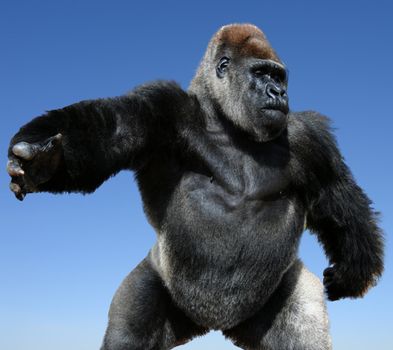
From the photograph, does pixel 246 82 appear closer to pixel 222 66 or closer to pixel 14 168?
pixel 222 66

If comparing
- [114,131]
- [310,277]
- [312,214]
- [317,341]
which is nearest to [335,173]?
[312,214]

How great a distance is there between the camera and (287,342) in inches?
227

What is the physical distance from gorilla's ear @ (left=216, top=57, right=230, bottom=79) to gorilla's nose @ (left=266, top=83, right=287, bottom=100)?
20.6 inches

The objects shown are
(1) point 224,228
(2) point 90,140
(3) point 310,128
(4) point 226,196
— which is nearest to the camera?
(2) point 90,140

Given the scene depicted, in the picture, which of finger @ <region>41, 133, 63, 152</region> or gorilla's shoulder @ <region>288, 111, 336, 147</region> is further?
gorilla's shoulder @ <region>288, 111, 336, 147</region>

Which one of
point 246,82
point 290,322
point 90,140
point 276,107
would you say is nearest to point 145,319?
point 290,322

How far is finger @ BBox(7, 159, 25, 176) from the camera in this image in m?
4.61

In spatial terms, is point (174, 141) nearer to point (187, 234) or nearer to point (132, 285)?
point (187, 234)

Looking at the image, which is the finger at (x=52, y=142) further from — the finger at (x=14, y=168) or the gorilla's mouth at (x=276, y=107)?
the gorilla's mouth at (x=276, y=107)

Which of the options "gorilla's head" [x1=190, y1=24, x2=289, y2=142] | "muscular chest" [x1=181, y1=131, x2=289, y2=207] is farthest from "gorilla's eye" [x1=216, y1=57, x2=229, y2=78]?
"muscular chest" [x1=181, y1=131, x2=289, y2=207]

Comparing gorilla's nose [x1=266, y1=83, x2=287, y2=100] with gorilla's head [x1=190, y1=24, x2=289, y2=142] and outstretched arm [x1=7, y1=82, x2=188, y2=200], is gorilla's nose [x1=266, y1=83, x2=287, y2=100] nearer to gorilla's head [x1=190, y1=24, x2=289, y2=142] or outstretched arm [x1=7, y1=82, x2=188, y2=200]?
gorilla's head [x1=190, y1=24, x2=289, y2=142]

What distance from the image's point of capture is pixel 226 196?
5625mm

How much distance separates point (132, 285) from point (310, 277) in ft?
5.70

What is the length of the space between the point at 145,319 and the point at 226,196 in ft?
4.61
